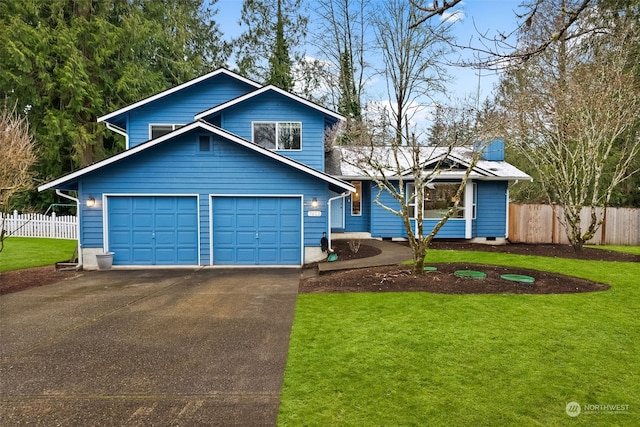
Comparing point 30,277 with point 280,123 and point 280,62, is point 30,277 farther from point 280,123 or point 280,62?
point 280,62

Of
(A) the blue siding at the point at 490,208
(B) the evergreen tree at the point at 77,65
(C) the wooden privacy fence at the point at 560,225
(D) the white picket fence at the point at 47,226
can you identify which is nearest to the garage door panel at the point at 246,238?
(A) the blue siding at the point at 490,208

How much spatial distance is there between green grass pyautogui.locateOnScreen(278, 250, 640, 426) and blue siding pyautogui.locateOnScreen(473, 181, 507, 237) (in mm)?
8920

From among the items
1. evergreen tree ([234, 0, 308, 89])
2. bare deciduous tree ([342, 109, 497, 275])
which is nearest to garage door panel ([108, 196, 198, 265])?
bare deciduous tree ([342, 109, 497, 275])

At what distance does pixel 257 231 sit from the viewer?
1187 centimetres

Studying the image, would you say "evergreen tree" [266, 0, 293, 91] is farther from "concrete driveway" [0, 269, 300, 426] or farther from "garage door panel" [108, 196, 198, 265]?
"concrete driveway" [0, 269, 300, 426]

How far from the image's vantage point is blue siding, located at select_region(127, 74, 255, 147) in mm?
14922

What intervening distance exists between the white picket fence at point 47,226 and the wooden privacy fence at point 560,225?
2215 centimetres

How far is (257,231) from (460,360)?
839 cm

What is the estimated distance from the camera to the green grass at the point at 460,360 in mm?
3430

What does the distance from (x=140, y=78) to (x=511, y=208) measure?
73.4 feet

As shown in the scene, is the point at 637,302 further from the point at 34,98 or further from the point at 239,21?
the point at 239,21

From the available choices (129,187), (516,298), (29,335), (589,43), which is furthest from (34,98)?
(589,43)

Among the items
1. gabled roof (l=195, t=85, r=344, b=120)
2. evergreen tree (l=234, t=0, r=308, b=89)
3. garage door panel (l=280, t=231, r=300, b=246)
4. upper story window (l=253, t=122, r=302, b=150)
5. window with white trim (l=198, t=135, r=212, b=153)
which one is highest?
evergreen tree (l=234, t=0, r=308, b=89)

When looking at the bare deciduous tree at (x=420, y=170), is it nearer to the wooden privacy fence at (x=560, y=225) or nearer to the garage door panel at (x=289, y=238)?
the garage door panel at (x=289, y=238)
